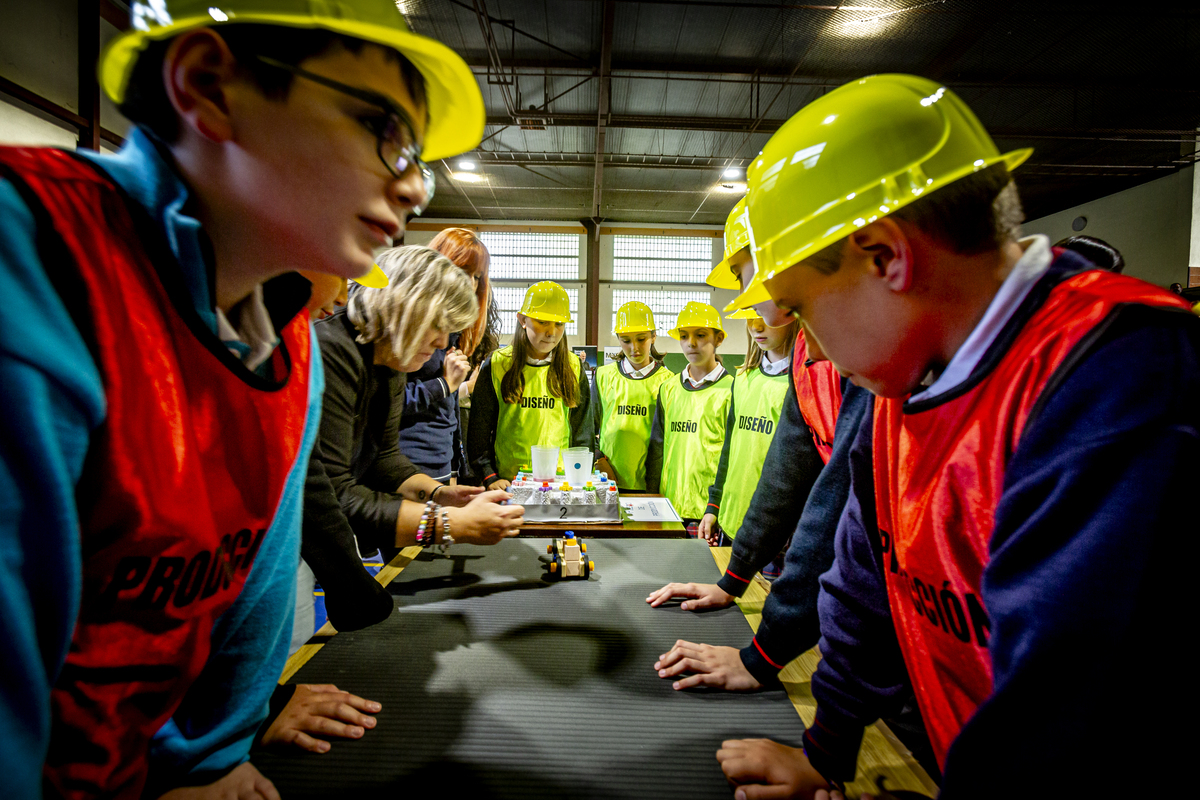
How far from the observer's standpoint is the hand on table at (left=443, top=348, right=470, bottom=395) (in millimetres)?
3059


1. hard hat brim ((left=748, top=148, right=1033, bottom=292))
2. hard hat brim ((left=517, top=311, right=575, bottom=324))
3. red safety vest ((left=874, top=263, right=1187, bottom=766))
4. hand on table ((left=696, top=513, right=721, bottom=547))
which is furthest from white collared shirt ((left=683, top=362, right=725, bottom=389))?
hard hat brim ((left=748, top=148, right=1033, bottom=292))

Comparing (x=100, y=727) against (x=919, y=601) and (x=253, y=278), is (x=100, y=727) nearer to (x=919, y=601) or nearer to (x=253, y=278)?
(x=253, y=278)

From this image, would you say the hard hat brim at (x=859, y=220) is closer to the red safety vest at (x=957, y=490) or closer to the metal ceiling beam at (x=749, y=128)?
the red safety vest at (x=957, y=490)

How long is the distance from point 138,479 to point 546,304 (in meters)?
3.18

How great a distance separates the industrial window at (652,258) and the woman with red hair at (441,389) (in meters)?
11.0

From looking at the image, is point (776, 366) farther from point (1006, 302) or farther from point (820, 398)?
point (1006, 302)

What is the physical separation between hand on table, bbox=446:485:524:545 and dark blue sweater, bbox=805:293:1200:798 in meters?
1.26

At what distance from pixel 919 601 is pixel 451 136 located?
3.72 ft

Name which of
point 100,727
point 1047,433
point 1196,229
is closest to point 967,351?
point 1047,433

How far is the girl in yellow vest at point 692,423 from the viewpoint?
3842 millimetres

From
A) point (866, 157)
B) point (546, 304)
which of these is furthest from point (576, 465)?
point (866, 157)

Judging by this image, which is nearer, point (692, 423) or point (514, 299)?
point (692, 423)

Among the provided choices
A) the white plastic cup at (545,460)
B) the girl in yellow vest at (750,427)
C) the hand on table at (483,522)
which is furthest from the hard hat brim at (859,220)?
the girl in yellow vest at (750,427)

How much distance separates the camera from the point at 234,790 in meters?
0.80
